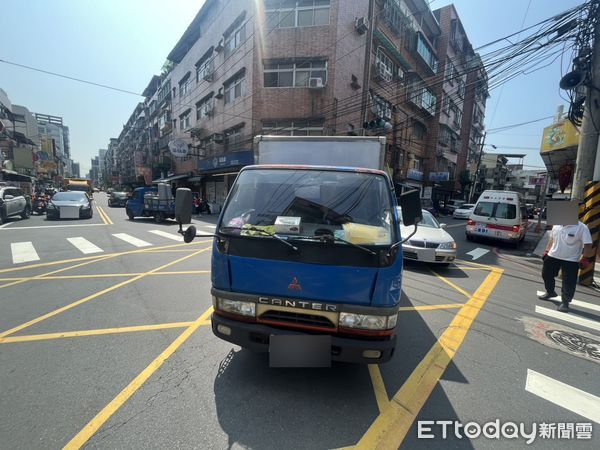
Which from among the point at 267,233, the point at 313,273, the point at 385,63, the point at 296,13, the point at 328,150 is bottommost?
the point at 313,273

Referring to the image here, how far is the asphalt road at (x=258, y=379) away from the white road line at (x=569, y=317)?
3cm

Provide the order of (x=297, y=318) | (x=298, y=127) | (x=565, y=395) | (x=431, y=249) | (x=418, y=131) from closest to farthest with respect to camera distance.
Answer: (x=297, y=318) < (x=565, y=395) < (x=431, y=249) < (x=298, y=127) < (x=418, y=131)

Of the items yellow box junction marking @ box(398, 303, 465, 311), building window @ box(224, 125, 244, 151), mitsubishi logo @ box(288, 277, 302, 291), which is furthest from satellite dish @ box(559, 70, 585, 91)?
building window @ box(224, 125, 244, 151)

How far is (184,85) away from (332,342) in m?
38.1

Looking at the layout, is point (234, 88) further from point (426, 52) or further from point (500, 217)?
point (426, 52)

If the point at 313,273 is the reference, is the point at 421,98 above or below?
above

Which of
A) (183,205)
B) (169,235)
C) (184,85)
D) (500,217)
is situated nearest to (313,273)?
(183,205)

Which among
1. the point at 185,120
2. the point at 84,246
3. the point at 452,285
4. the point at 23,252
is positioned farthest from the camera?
the point at 185,120

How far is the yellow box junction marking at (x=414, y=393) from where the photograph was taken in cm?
211

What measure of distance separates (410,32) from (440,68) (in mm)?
8771

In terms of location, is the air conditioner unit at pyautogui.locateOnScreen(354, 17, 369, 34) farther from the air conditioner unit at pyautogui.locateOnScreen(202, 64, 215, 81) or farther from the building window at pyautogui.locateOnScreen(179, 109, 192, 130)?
the building window at pyautogui.locateOnScreen(179, 109, 192, 130)

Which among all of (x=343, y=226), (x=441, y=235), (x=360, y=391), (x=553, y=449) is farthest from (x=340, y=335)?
(x=441, y=235)

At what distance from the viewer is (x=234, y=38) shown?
20.9 meters

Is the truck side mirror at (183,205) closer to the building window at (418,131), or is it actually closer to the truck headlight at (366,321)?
the truck headlight at (366,321)
